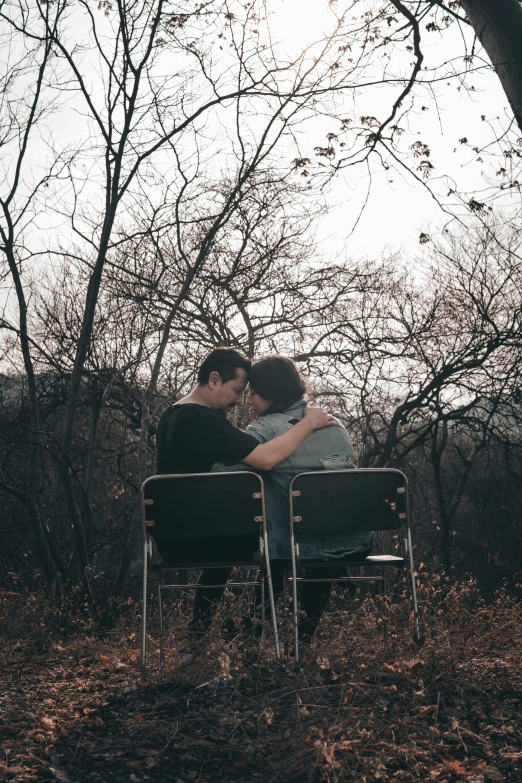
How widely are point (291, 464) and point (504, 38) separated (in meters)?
2.69

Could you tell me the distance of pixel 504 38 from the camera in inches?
166

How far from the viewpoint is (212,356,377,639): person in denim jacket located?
11.1 feet

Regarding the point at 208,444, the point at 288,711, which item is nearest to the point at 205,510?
the point at 208,444

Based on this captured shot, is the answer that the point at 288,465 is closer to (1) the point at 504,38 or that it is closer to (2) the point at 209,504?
(2) the point at 209,504

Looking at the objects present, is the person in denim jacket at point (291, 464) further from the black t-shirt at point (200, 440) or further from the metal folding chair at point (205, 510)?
the metal folding chair at point (205, 510)

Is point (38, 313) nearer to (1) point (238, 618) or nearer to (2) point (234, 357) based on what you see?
(2) point (234, 357)

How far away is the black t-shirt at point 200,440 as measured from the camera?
3.39 m

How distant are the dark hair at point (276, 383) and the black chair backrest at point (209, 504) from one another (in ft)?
1.93

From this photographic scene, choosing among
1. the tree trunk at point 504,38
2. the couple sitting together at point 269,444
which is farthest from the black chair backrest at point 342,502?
the tree trunk at point 504,38

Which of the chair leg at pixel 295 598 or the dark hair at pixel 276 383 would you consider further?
the dark hair at pixel 276 383

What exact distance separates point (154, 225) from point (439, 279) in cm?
537

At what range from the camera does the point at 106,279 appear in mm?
8742

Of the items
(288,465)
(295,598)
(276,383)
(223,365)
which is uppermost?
(223,365)

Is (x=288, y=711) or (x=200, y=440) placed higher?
(x=200, y=440)
